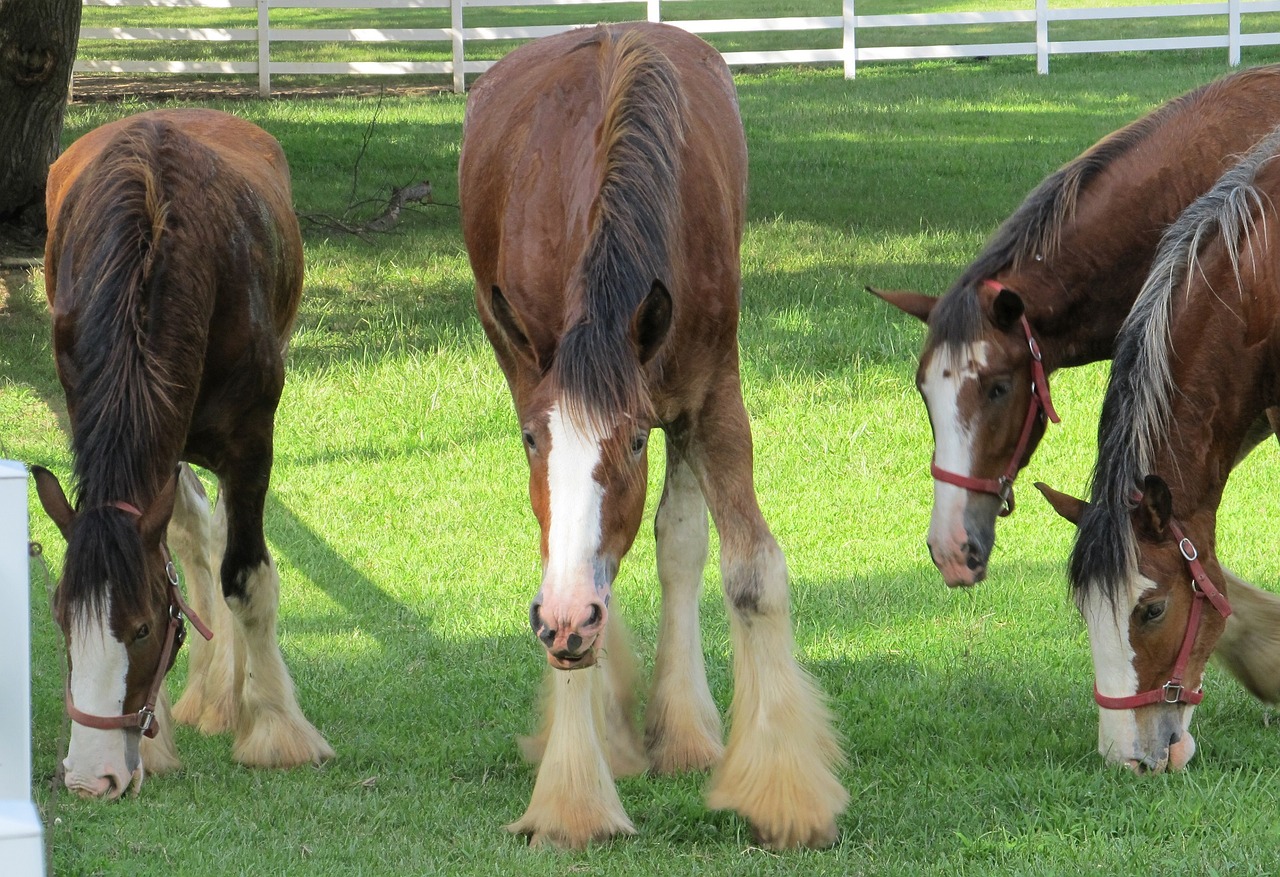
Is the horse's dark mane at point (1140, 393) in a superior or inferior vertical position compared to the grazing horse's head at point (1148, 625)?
superior

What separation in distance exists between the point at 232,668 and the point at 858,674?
2.34 meters

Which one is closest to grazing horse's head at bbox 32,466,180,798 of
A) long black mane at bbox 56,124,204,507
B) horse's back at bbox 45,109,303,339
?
long black mane at bbox 56,124,204,507

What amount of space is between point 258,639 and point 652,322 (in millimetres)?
2175

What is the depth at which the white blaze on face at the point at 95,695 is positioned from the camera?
4.12 metres

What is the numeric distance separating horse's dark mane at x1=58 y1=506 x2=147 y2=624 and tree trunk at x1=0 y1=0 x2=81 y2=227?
6768 millimetres

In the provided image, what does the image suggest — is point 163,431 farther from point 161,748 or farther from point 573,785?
point 573,785

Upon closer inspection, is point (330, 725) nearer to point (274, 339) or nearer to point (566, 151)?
point (274, 339)

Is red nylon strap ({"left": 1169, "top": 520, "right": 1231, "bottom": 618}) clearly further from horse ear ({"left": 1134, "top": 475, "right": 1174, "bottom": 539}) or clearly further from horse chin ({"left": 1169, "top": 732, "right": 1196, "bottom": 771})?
horse chin ({"left": 1169, "top": 732, "right": 1196, "bottom": 771})

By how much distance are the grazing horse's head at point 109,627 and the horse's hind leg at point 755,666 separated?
1622 millimetres

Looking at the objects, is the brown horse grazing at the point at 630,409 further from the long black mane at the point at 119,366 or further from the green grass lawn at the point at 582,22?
the green grass lawn at the point at 582,22

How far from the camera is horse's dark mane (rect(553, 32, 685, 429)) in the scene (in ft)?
12.2

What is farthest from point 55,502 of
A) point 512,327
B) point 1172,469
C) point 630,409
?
point 1172,469

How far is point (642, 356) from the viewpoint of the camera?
12.5 ft

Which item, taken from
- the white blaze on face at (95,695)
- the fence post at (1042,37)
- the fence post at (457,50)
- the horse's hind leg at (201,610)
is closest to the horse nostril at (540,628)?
the white blaze on face at (95,695)
